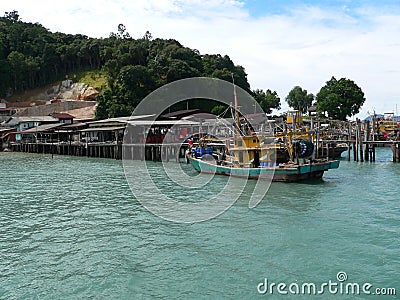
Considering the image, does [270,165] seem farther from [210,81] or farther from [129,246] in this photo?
[210,81]

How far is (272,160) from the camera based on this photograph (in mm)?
27234

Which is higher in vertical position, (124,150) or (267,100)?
(267,100)

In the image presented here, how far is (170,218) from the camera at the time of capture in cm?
1692

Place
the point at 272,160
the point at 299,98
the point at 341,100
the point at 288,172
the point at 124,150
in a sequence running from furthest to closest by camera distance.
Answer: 1. the point at 299,98
2. the point at 341,100
3. the point at 124,150
4. the point at 272,160
5. the point at 288,172

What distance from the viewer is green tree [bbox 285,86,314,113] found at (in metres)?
104

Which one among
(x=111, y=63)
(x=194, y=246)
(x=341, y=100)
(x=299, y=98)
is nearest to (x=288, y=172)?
(x=194, y=246)

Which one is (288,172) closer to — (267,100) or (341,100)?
(341,100)

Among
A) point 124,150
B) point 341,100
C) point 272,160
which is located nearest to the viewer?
point 272,160

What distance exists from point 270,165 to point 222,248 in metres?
14.3

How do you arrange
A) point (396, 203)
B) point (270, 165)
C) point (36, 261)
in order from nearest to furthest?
point (36, 261) → point (396, 203) → point (270, 165)

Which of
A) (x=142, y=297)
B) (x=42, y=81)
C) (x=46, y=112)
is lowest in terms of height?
(x=142, y=297)

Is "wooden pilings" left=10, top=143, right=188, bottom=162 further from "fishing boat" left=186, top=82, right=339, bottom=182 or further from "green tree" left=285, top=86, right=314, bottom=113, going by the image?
"green tree" left=285, top=86, right=314, bottom=113

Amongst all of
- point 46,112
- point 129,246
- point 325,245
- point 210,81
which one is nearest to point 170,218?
point 129,246

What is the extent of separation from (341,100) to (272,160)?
5223cm
